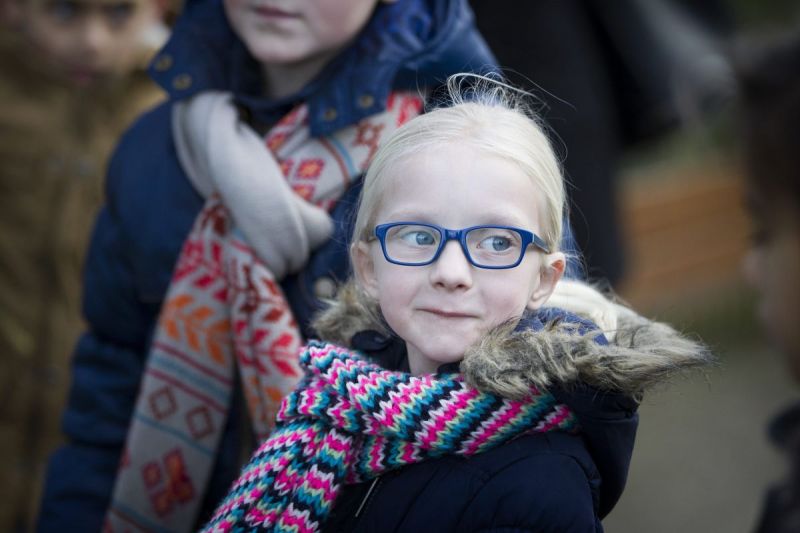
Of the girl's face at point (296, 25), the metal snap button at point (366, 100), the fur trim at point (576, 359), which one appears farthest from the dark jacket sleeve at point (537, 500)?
the girl's face at point (296, 25)

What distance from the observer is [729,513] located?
13.8 feet

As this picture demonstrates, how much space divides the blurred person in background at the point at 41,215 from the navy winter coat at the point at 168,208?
855 mm

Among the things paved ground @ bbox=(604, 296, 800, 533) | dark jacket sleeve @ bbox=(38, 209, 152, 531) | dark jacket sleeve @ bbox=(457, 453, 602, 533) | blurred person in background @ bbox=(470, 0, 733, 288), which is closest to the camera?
dark jacket sleeve @ bbox=(457, 453, 602, 533)

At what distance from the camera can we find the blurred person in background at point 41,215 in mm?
3176

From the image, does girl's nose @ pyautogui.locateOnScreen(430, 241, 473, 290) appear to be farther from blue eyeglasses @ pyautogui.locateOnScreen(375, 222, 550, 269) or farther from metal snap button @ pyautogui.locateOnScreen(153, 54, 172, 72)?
metal snap button @ pyautogui.locateOnScreen(153, 54, 172, 72)

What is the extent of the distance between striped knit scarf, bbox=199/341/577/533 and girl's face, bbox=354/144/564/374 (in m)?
0.08

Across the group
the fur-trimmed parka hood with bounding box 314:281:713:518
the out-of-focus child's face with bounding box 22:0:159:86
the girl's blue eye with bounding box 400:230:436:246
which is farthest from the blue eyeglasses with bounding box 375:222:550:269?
the out-of-focus child's face with bounding box 22:0:159:86

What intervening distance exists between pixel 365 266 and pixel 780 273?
65 cm

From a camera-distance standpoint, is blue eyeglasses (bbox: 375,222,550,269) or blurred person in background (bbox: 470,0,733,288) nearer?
blue eyeglasses (bbox: 375,222,550,269)

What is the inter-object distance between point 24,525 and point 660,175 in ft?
14.2

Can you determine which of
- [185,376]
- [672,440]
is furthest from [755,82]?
[672,440]

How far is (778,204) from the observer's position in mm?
1284

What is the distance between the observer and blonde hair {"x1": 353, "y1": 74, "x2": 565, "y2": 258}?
60.8 inches

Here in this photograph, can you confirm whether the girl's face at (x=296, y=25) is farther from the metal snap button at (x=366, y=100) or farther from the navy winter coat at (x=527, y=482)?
the navy winter coat at (x=527, y=482)
